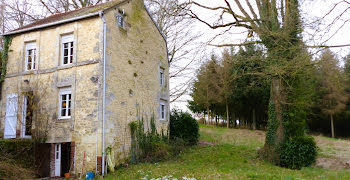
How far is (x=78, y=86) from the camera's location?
42.9ft

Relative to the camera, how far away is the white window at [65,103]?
13336 mm

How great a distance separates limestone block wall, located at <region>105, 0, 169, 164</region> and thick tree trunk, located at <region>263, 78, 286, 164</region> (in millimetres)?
6602

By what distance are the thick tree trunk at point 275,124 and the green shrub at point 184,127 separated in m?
6.02

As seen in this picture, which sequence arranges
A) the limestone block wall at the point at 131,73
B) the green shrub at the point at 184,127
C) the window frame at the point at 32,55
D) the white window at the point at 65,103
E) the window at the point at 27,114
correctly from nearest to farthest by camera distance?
the limestone block wall at the point at 131,73, the white window at the point at 65,103, the window at the point at 27,114, the window frame at the point at 32,55, the green shrub at the point at 184,127

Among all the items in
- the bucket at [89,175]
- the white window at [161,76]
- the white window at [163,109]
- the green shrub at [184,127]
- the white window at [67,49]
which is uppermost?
the white window at [67,49]

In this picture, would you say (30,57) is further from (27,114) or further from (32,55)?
(27,114)

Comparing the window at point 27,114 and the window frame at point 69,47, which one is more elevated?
the window frame at point 69,47

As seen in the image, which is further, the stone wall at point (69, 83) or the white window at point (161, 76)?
the white window at point (161, 76)

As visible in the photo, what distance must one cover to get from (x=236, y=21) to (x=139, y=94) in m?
6.48

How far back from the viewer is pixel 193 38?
23.5m

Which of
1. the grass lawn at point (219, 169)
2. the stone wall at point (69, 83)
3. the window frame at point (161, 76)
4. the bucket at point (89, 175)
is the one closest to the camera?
the grass lawn at point (219, 169)

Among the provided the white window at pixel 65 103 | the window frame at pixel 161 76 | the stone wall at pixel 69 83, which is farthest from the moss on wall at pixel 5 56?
the window frame at pixel 161 76

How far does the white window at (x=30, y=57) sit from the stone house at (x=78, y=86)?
0.17 feet

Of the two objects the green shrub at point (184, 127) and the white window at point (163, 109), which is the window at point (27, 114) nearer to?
the white window at point (163, 109)
